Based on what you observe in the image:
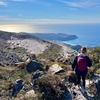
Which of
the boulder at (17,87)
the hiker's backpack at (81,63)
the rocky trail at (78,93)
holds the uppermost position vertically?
the hiker's backpack at (81,63)

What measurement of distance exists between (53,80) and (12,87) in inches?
160

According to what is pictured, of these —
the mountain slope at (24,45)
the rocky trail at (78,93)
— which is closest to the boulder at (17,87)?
the rocky trail at (78,93)

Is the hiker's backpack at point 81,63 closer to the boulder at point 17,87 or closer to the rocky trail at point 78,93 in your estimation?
the rocky trail at point 78,93

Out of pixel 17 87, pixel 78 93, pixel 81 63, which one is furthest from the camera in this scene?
pixel 17 87

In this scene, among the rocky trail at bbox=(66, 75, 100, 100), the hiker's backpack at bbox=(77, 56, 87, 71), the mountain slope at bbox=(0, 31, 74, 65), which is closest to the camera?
the rocky trail at bbox=(66, 75, 100, 100)

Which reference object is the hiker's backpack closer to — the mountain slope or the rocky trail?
the rocky trail

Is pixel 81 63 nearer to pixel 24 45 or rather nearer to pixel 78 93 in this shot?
pixel 78 93

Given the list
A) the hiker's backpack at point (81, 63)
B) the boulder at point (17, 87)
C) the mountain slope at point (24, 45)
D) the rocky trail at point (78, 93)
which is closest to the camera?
the rocky trail at point (78, 93)

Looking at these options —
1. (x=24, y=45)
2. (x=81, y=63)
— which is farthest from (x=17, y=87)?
(x=24, y=45)

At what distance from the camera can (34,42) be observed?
15562cm

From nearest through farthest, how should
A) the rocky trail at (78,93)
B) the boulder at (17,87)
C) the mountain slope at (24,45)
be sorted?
the rocky trail at (78,93) → the boulder at (17,87) → the mountain slope at (24,45)

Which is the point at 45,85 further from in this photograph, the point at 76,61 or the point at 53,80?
the point at 76,61

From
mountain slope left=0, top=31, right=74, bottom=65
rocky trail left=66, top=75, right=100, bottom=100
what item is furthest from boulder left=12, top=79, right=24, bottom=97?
mountain slope left=0, top=31, right=74, bottom=65

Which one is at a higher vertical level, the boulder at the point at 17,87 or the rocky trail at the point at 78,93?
the rocky trail at the point at 78,93
